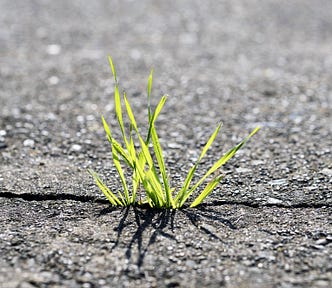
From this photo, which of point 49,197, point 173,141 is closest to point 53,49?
point 173,141

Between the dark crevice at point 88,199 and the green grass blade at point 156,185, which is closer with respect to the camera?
the green grass blade at point 156,185

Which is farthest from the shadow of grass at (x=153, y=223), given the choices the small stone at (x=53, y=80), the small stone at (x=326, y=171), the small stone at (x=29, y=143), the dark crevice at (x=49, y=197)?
the small stone at (x=53, y=80)

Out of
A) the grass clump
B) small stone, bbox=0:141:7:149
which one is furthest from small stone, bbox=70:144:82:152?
the grass clump

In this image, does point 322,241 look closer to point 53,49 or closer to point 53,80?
point 53,80

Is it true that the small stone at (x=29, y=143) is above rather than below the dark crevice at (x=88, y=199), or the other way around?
above

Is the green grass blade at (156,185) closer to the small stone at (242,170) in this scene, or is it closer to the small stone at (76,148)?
the small stone at (242,170)

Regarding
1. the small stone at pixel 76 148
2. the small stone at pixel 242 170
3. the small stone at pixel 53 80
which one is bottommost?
the small stone at pixel 242 170

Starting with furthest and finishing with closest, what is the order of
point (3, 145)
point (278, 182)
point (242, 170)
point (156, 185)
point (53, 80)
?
point (53, 80)
point (3, 145)
point (242, 170)
point (278, 182)
point (156, 185)

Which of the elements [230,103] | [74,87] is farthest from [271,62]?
[74,87]

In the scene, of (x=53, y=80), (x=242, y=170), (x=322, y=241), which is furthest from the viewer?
(x=53, y=80)
